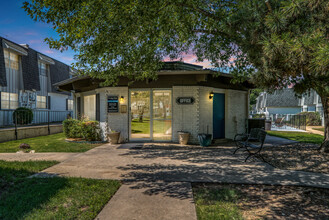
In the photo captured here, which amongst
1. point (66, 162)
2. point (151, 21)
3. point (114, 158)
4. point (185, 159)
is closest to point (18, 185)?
point (66, 162)

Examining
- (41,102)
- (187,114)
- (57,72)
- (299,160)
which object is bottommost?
(299,160)

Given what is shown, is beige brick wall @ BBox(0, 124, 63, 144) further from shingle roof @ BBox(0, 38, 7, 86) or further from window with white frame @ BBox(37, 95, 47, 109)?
window with white frame @ BBox(37, 95, 47, 109)

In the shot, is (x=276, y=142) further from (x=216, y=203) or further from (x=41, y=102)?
(x=41, y=102)

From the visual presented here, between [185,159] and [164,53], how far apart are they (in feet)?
14.2

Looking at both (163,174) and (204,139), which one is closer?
(163,174)

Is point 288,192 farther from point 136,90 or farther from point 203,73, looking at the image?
point 136,90

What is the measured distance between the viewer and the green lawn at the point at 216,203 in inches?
113

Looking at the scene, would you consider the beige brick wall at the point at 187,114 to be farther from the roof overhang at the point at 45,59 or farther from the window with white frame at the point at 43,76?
the window with white frame at the point at 43,76

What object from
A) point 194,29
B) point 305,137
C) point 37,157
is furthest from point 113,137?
point 305,137

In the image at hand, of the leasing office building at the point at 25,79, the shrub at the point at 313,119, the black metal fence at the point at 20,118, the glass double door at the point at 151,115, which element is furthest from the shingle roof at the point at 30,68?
the shrub at the point at 313,119

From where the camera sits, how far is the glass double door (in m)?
9.07

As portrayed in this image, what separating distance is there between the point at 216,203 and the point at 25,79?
17.8m

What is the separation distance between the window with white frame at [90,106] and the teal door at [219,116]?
6.30 meters

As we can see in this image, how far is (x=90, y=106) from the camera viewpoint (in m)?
10.8
